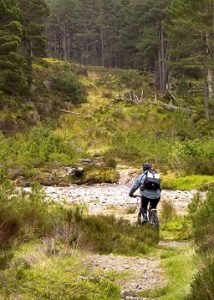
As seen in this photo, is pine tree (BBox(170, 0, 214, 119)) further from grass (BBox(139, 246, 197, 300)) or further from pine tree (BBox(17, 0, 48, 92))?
grass (BBox(139, 246, 197, 300))

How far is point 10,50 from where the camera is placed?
3416 centimetres

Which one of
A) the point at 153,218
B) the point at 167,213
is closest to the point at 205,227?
the point at 153,218

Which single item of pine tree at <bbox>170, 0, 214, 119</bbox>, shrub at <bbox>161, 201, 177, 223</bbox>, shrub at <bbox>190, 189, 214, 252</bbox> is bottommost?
shrub at <bbox>161, 201, 177, 223</bbox>

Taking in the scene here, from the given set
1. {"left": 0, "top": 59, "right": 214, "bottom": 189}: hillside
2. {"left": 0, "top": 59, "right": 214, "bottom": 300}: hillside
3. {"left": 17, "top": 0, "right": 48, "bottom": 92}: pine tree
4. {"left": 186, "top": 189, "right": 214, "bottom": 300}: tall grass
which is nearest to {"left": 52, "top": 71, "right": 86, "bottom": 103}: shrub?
{"left": 0, "top": 59, "right": 214, "bottom": 189}: hillside

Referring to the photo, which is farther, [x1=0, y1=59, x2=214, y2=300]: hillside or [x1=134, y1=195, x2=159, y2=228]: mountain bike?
[x1=134, y1=195, x2=159, y2=228]: mountain bike

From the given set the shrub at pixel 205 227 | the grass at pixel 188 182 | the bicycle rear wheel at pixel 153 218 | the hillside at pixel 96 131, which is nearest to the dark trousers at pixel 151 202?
the bicycle rear wheel at pixel 153 218

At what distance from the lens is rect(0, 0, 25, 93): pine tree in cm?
3362

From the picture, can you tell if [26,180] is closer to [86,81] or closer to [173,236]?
[173,236]

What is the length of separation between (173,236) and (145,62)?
5313cm

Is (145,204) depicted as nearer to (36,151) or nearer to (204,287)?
(204,287)

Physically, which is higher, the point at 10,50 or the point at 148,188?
the point at 10,50

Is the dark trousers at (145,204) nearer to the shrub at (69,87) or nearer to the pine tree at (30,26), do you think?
the pine tree at (30,26)

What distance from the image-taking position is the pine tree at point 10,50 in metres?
33.6

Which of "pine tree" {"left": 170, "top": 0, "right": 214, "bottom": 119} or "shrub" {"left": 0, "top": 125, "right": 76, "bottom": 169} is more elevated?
"pine tree" {"left": 170, "top": 0, "right": 214, "bottom": 119}
